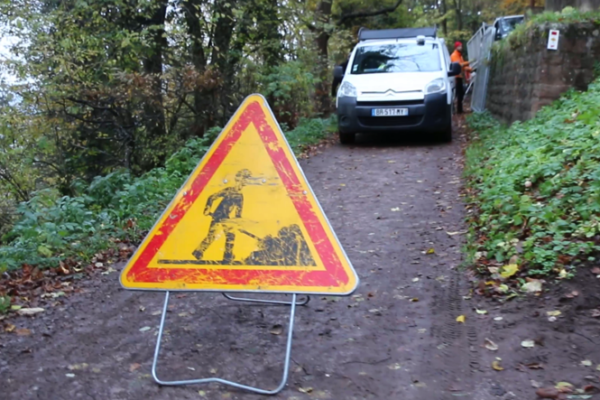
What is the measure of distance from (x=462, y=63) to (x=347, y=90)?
25.7 ft

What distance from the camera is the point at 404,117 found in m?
→ 11.1

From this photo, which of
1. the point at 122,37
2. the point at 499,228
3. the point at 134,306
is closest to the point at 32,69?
the point at 122,37

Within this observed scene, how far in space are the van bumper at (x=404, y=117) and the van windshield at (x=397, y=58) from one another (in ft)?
2.87

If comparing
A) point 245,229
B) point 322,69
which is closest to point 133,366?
point 245,229

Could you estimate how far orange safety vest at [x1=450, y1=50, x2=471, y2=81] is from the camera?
16.5m

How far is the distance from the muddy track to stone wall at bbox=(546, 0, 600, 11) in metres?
6.81

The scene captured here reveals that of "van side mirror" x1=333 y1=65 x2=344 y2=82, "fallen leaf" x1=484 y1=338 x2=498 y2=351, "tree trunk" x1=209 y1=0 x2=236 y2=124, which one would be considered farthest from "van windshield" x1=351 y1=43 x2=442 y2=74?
"fallen leaf" x1=484 y1=338 x2=498 y2=351

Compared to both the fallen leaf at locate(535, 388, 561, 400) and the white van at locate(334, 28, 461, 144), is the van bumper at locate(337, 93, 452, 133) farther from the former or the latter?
the fallen leaf at locate(535, 388, 561, 400)

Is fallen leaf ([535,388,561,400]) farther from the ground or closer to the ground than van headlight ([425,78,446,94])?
closer to the ground

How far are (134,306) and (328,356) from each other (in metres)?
1.71

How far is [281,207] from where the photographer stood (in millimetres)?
3303

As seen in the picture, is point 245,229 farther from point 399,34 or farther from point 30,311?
point 399,34

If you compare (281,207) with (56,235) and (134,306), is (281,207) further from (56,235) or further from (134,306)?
(56,235)

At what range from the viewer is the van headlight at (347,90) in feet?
37.3
